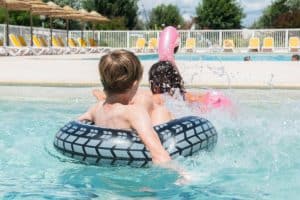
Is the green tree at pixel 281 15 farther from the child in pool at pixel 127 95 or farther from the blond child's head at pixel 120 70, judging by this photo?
the blond child's head at pixel 120 70

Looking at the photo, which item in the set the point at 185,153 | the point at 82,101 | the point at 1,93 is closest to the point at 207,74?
the point at 82,101

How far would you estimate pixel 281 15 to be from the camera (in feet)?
146

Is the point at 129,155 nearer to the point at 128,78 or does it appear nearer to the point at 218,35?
the point at 128,78

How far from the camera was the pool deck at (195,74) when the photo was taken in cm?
1005

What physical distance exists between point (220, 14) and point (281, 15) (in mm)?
6134

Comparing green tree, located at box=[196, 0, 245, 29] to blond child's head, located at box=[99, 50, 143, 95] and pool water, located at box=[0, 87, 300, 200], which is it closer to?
pool water, located at box=[0, 87, 300, 200]

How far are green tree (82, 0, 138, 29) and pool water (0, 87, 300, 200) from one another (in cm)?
4496

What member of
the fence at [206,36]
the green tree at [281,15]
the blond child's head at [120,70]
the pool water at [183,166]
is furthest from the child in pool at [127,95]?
the green tree at [281,15]

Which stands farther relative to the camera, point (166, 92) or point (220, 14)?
point (220, 14)

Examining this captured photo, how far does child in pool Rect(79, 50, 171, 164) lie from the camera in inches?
121

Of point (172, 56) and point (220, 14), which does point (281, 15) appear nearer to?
point (220, 14)

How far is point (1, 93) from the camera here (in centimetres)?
941

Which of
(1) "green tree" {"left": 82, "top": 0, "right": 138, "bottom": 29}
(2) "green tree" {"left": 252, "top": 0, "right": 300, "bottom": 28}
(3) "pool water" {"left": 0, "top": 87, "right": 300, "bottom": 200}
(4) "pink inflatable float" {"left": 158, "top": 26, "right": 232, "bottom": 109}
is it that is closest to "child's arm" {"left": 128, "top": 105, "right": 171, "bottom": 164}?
(3) "pool water" {"left": 0, "top": 87, "right": 300, "bottom": 200}

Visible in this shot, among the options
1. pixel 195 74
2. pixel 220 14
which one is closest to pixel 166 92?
pixel 195 74
